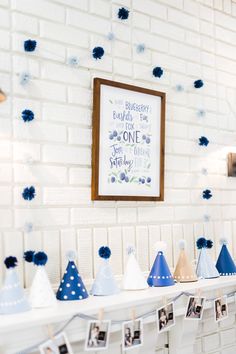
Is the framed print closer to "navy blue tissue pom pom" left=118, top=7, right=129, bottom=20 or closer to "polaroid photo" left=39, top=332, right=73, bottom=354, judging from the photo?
"navy blue tissue pom pom" left=118, top=7, right=129, bottom=20

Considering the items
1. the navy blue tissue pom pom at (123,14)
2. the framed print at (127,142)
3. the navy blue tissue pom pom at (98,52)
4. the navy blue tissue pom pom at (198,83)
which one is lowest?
the framed print at (127,142)

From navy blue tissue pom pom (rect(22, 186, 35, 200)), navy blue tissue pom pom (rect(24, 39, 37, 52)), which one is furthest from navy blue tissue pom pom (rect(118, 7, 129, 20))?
navy blue tissue pom pom (rect(22, 186, 35, 200))

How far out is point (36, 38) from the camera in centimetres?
179

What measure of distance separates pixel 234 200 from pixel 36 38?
51.9 inches

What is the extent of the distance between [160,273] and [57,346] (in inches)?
24.2

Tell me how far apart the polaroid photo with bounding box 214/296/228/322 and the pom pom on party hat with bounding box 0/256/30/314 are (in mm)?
858

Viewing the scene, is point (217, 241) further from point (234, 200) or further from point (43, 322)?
point (43, 322)

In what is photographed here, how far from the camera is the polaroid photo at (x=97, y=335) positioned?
1.49m

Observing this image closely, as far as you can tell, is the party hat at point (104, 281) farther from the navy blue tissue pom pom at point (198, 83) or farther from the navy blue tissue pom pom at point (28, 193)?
the navy blue tissue pom pom at point (198, 83)

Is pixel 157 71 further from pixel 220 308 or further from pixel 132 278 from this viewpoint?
pixel 220 308

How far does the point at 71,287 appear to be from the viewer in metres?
1.63

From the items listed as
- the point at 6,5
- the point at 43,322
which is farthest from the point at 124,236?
the point at 6,5

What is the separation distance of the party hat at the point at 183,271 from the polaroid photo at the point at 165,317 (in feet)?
0.73

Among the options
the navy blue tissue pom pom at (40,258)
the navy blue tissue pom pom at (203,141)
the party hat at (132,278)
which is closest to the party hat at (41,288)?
the navy blue tissue pom pom at (40,258)
